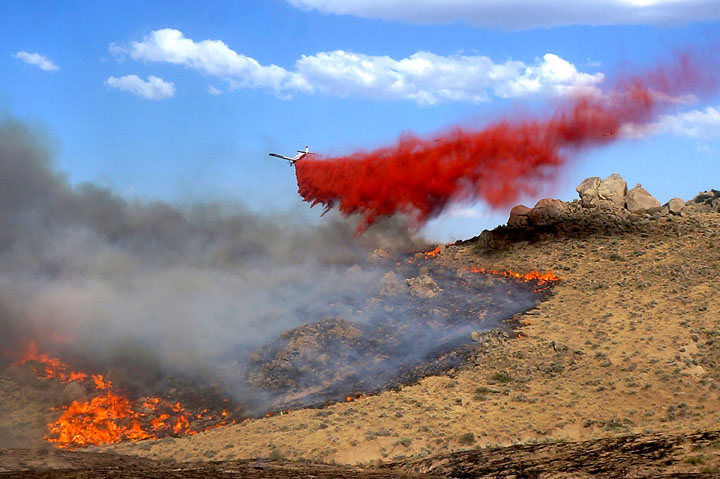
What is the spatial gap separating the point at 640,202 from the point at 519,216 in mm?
11345

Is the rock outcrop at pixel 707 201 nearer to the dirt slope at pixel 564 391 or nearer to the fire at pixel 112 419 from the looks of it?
the dirt slope at pixel 564 391

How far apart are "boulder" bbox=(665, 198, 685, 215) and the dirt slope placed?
342 inches

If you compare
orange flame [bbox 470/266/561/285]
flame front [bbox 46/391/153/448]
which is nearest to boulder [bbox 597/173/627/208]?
orange flame [bbox 470/266/561/285]

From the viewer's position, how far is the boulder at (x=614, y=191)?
60.8 metres

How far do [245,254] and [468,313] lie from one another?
2633 cm

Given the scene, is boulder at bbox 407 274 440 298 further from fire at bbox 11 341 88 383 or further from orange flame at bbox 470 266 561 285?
fire at bbox 11 341 88 383

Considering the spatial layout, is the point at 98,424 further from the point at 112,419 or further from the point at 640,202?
the point at 640,202

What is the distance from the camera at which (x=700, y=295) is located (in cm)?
4419

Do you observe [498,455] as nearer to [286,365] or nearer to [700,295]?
[286,365]

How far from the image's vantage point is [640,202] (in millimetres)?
60531

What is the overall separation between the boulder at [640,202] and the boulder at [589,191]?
299 centimetres

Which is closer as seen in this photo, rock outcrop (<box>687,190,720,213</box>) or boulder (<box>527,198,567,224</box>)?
boulder (<box>527,198,567,224</box>)

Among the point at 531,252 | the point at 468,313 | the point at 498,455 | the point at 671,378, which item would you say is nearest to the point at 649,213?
the point at 531,252

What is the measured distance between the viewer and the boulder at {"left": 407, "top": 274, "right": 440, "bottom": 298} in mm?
49156
